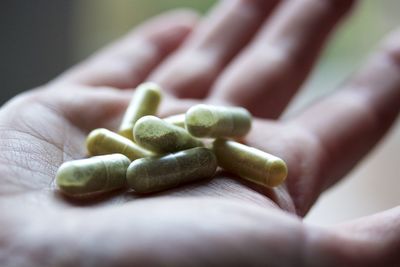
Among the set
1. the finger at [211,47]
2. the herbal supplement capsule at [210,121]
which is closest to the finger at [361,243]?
the herbal supplement capsule at [210,121]

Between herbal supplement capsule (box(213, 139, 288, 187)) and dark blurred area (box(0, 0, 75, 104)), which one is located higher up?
herbal supplement capsule (box(213, 139, 288, 187))

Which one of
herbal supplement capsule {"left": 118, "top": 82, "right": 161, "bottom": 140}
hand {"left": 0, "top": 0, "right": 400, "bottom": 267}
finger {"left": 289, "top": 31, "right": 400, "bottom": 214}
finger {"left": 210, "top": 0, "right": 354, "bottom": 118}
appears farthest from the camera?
finger {"left": 210, "top": 0, "right": 354, "bottom": 118}

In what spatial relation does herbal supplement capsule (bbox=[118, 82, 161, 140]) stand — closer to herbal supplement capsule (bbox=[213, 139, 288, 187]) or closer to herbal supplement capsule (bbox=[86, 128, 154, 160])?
herbal supplement capsule (bbox=[86, 128, 154, 160])

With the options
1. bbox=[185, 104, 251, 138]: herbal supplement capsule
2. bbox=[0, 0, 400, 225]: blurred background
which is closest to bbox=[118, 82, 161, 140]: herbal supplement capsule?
bbox=[185, 104, 251, 138]: herbal supplement capsule

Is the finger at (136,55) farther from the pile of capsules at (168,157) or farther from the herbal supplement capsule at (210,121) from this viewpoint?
the herbal supplement capsule at (210,121)

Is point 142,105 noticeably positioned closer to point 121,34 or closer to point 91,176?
point 91,176

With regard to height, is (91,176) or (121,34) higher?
(91,176)

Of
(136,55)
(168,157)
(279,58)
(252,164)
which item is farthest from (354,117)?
(136,55)
